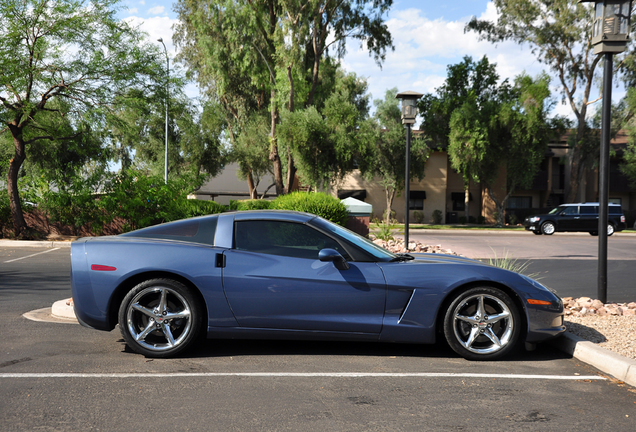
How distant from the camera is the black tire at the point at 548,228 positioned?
28000 millimetres

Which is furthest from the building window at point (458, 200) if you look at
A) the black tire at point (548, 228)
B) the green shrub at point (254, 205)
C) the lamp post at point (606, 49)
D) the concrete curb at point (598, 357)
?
the concrete curb at point (598, 357)

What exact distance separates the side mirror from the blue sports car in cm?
1

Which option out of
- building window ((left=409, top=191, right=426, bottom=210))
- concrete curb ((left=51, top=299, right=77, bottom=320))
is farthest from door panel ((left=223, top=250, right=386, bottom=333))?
building window ((left=409, top=191, right=426, bottom=210))

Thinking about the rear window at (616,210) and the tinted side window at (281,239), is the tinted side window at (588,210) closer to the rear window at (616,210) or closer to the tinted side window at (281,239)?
the rear window at (616,210)

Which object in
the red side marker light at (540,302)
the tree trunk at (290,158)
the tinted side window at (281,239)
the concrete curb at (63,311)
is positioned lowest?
the concrete curb at (63,311)

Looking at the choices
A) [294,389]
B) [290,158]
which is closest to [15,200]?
[290,158]

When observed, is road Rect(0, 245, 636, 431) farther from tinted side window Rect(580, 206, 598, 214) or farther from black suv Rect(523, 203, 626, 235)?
tinted side window Rect(580, 206, 598, 214)

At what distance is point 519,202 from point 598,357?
47382 mm

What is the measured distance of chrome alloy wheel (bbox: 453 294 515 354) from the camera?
4.65 meters

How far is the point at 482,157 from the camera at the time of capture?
121 ft

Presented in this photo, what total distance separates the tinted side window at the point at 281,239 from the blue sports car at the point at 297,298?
1.1 inches


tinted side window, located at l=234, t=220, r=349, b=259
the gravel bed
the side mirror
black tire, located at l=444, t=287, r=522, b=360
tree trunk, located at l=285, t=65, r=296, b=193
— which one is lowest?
the gravel bed

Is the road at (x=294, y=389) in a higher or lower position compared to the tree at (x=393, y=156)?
lower

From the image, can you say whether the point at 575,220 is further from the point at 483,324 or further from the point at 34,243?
the point at 483,324
